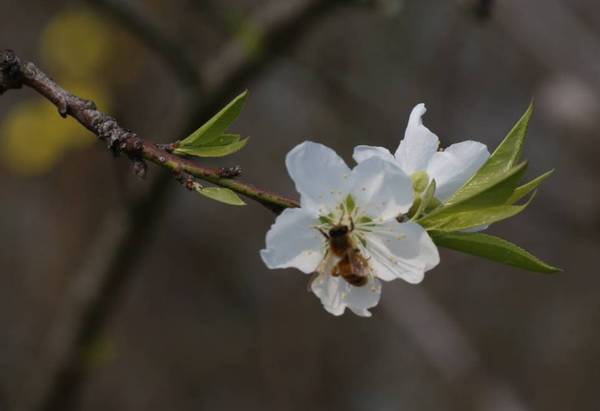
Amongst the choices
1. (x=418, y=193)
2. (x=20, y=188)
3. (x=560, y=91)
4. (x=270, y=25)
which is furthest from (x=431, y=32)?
(x=418, y=193)

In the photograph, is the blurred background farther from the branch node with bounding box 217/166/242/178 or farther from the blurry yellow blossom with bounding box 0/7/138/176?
the branch node with bounding box 217/166/242/178

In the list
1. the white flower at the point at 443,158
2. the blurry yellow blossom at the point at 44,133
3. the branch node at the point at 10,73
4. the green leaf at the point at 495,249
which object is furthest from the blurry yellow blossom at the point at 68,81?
the green leaf at the point at 495,249

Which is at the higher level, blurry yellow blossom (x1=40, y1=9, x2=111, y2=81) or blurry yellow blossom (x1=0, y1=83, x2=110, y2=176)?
blurry yellow blossom (x1=40, y1=9, x2=111, y2=81)

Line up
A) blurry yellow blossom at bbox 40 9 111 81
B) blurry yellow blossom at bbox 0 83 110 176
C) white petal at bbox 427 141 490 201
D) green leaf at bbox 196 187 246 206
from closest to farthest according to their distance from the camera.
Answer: green leaf at bbox 196 187 246 206
white petal at bbox 427 141 490 201
blurry yellow blossom at bbox 0 83 110 176
blurry yellow blossom at bbox 40 9 111 81

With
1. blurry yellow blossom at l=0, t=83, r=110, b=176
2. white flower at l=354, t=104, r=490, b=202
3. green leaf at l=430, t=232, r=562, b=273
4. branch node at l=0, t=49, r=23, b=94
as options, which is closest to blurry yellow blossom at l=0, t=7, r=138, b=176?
blurry yellow blossom at l=0, t=83, r=110, b=176

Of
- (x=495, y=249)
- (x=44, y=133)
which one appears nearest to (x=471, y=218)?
(x=495, y=249)

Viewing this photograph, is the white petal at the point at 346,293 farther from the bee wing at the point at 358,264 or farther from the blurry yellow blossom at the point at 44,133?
the blurry yellow blossom at the point at 44,133
